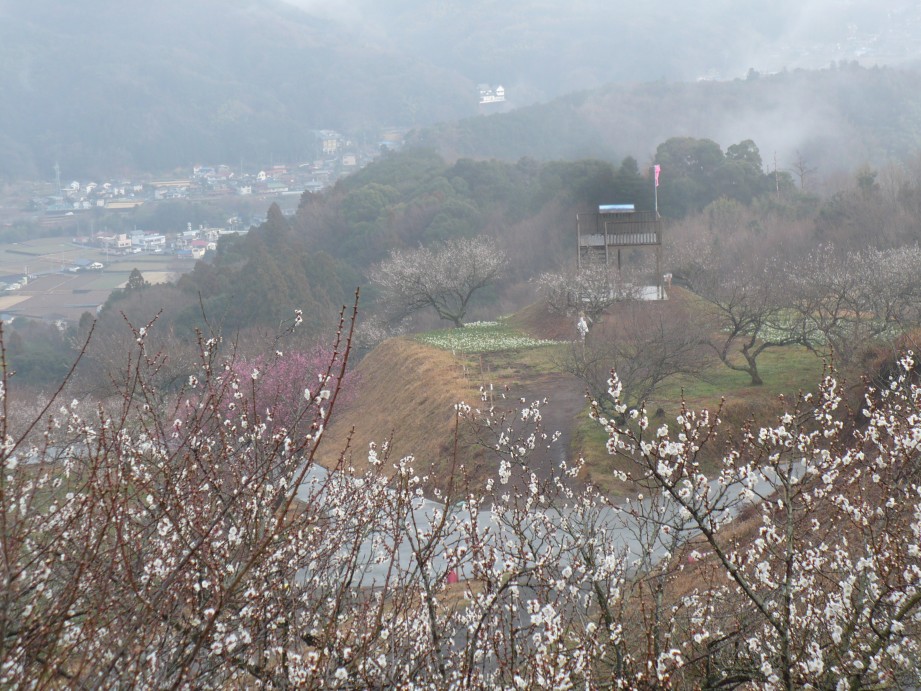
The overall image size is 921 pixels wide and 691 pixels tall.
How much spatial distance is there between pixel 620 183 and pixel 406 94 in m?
98.2

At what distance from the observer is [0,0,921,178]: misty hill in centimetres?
10838

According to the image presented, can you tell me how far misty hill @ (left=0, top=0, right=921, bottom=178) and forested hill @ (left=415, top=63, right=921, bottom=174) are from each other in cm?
422

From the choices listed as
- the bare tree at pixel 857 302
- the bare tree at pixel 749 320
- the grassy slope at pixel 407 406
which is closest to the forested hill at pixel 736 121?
the grassy slope at pixel 407 406

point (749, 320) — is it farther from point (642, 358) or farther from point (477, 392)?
point (477, 392)

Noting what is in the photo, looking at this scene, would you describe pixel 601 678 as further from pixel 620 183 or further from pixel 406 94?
pixel 406 94

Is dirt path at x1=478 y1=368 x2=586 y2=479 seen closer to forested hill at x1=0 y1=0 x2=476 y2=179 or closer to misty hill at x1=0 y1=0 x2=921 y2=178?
misty hill at x1=0 y1=0 x2=921 y2=178

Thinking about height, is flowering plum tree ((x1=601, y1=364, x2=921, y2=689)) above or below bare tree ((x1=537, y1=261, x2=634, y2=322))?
above

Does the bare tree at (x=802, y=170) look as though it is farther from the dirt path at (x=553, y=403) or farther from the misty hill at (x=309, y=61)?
the dirt path at (x=553, y=403)

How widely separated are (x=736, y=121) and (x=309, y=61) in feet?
257

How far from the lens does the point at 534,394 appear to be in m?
23.9

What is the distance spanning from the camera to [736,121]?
84875 millimetres

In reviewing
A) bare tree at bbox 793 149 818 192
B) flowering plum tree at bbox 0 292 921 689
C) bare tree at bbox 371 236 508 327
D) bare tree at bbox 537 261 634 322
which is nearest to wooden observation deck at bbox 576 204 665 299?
bare tree at bbox 537 261 634 322

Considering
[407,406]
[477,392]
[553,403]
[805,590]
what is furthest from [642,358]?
[805,590]

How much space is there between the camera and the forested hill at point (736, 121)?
73.6 meters
